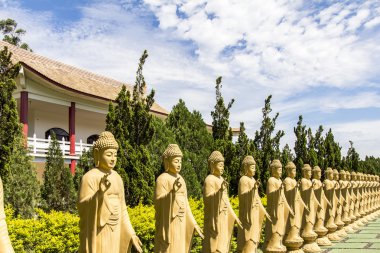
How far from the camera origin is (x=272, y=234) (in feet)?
28.4

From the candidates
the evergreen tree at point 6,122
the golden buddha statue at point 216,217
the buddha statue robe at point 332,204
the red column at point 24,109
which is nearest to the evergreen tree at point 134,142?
the evergreen tree at point 6,122

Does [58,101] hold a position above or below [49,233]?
above

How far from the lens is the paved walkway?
1059cm

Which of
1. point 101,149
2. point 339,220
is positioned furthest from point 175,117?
point 101,149

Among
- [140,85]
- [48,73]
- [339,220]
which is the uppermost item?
[48,73]

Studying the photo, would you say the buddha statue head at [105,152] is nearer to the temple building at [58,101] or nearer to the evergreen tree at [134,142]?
the evergreen tree at [134,142]

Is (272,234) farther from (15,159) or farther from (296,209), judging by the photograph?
(15,159)

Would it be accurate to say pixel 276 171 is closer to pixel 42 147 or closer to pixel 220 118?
pixel 220 118

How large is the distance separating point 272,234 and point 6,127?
16.9 feet

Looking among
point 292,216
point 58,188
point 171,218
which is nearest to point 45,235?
point 171,218

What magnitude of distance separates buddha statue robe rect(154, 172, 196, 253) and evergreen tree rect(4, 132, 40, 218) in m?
4.30

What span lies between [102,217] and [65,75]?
12740 millimetres

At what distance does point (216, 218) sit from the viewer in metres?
6.75

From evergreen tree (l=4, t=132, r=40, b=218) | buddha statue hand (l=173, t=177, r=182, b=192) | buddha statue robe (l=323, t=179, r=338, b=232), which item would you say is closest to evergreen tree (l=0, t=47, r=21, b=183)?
evergreen tree (l=4, t=132, r=40, b=218)
